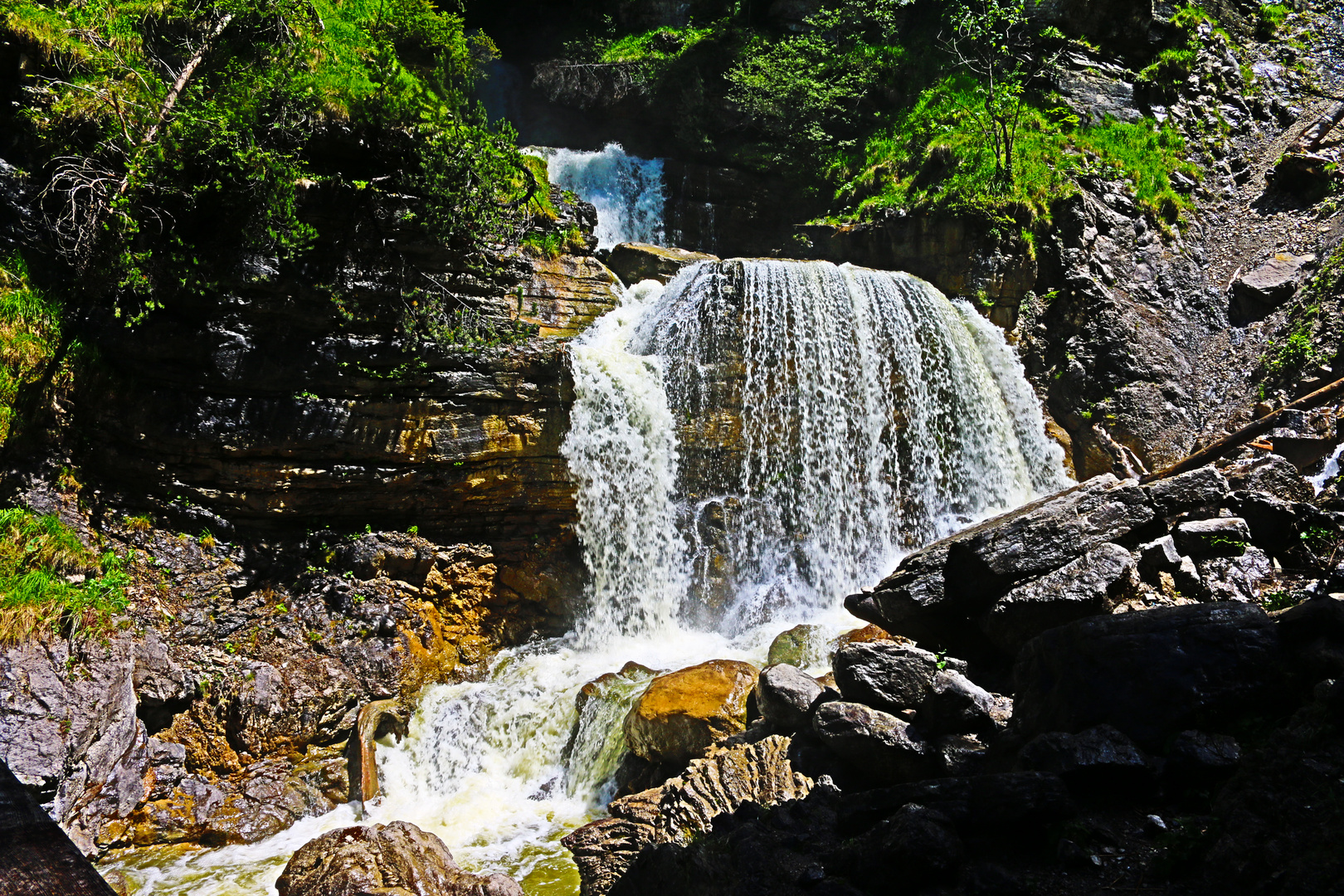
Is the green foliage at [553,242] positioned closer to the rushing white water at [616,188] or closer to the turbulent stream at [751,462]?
the turbulent stream at [751,462]

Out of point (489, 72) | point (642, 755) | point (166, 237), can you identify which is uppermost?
point (489, 72)

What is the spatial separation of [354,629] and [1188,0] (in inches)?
850

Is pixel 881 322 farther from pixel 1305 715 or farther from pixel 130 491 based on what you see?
pixel 130 491

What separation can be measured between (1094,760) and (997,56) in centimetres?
1751

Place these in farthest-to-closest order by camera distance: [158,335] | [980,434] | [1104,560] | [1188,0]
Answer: [1188,0], [980,434], [158,335], [1104,560]

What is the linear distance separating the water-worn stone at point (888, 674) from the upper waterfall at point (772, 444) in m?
4.38

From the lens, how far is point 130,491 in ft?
25.4

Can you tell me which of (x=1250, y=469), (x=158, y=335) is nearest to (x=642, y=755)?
(x=1250, y=469)

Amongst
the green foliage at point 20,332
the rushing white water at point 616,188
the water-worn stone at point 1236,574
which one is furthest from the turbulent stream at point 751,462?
the rushing white water at point 616,188

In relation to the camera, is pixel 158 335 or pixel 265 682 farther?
pixel 158 335

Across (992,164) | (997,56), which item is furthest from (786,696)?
(997,56)

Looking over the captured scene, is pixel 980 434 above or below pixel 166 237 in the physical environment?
below

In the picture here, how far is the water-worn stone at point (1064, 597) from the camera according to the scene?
4.86m

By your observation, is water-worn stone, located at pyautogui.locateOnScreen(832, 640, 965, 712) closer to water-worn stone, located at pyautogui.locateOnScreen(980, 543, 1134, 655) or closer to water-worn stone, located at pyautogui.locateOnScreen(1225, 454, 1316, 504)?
water-worn stone, located at pyautogui.locateOnScreen(980, 543, 1134, 655)
